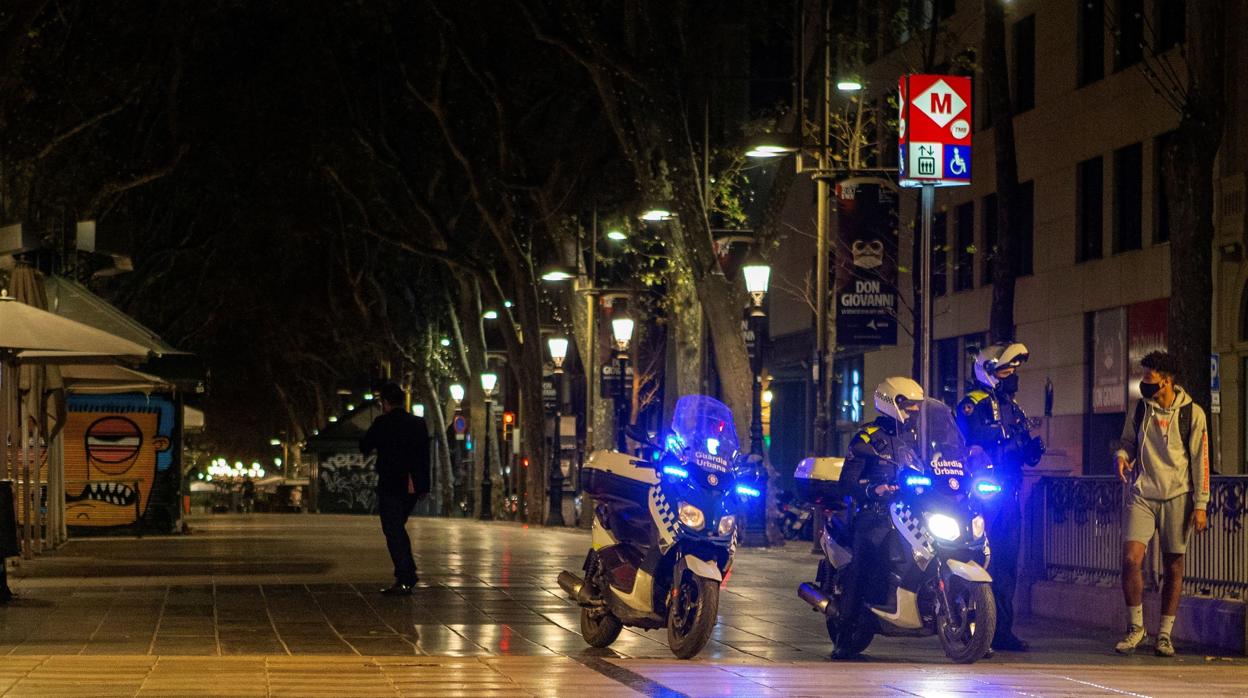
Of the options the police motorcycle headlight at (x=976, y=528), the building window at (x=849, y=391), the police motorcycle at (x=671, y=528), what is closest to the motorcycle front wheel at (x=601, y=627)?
the police motorcycle at (x=671, y=528)

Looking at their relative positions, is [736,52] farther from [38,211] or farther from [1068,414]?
[38,211]

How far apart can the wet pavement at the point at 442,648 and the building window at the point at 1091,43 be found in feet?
57.4

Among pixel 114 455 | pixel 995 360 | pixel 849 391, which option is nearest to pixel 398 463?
pixel 995 360

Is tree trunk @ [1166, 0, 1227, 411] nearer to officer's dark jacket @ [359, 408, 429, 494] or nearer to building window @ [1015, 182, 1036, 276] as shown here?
officer's dark jacket @ [359, 408, 429, 494]

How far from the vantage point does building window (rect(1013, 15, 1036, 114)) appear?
39625 mm

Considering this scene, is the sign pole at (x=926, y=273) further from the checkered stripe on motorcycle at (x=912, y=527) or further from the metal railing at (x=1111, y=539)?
the checkered stripe on motorcycle at (x=912, y=527)

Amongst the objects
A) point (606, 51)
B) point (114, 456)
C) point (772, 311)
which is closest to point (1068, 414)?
point (606, 51)

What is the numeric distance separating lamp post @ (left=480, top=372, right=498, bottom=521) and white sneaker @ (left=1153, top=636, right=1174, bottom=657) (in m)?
38.1

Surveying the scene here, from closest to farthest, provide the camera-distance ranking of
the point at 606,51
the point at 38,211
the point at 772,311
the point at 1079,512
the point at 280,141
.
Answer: the point at 1079,512 < the point at 606,51 < the point at 38,211 < the point at 280,141 < the point at 772,311

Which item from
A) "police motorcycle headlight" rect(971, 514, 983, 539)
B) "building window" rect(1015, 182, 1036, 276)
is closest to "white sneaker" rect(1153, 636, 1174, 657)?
"police motorcycle headlight" rect(971, 514, 983, 539)

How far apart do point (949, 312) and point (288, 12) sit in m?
15.5

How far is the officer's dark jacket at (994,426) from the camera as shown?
13.8 metres

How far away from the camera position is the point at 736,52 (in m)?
46.0

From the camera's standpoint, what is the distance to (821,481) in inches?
533
